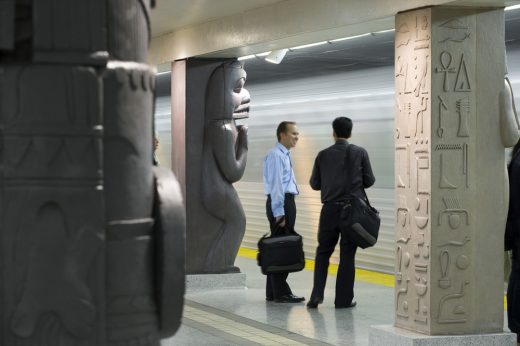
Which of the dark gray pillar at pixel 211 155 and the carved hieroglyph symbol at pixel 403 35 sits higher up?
the carved hieroglyph symbol at pixel 403 35

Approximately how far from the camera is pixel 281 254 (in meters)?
10.3

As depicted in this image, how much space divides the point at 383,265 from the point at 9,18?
11.8 meters

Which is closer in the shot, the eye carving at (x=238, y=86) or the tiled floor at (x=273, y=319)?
the tiled floor at (x=273, y=319)

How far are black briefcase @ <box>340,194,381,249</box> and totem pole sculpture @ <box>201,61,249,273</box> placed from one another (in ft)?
7.77

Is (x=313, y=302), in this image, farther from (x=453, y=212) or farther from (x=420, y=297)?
(x=453, y=212)

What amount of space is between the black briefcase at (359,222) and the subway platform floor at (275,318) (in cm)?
76

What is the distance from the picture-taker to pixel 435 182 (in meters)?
7.79

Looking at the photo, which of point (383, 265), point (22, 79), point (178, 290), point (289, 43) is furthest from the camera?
point (383, 265)

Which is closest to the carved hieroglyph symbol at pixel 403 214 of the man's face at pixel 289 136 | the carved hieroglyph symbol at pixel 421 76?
the carved hieroglyph symbol at pixel 421 76

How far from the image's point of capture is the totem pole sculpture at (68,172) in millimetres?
2453

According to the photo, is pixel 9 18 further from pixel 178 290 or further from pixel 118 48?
pixel 178 290

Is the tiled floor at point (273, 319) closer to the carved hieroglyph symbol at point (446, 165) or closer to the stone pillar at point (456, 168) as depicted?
the stone pillar at point (456, 168)

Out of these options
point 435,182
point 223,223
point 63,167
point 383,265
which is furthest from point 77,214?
point 383,265

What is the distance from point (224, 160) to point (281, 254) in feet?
7.35
